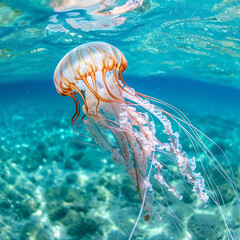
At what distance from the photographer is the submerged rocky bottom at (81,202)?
2941 millimetres

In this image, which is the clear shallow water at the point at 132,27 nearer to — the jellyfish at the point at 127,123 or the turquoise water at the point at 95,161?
the turquoise water at the point at 95,161

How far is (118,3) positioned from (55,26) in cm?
213

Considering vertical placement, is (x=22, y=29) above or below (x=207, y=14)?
above

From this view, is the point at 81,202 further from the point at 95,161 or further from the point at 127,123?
the point at 127,123

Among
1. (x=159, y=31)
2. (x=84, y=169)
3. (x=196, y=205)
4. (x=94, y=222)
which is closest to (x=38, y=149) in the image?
(x=84, y=169)

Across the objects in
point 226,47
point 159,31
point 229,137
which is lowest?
point 229,137

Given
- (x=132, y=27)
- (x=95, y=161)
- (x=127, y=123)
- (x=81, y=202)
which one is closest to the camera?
(x=127, y=123)

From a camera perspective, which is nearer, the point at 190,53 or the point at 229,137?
the point at 229,137

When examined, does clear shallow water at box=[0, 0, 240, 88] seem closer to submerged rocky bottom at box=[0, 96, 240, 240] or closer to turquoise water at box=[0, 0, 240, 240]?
turquoise water at box=[0, 0, 240, 240]

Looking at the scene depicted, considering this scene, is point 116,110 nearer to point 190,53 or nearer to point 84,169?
point 84,169

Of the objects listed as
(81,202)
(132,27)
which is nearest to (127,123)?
(81,202)

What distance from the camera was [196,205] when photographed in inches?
133

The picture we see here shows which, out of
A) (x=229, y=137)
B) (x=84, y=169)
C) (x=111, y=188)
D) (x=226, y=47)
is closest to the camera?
(x=111, y=188)

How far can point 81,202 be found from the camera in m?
3.34
